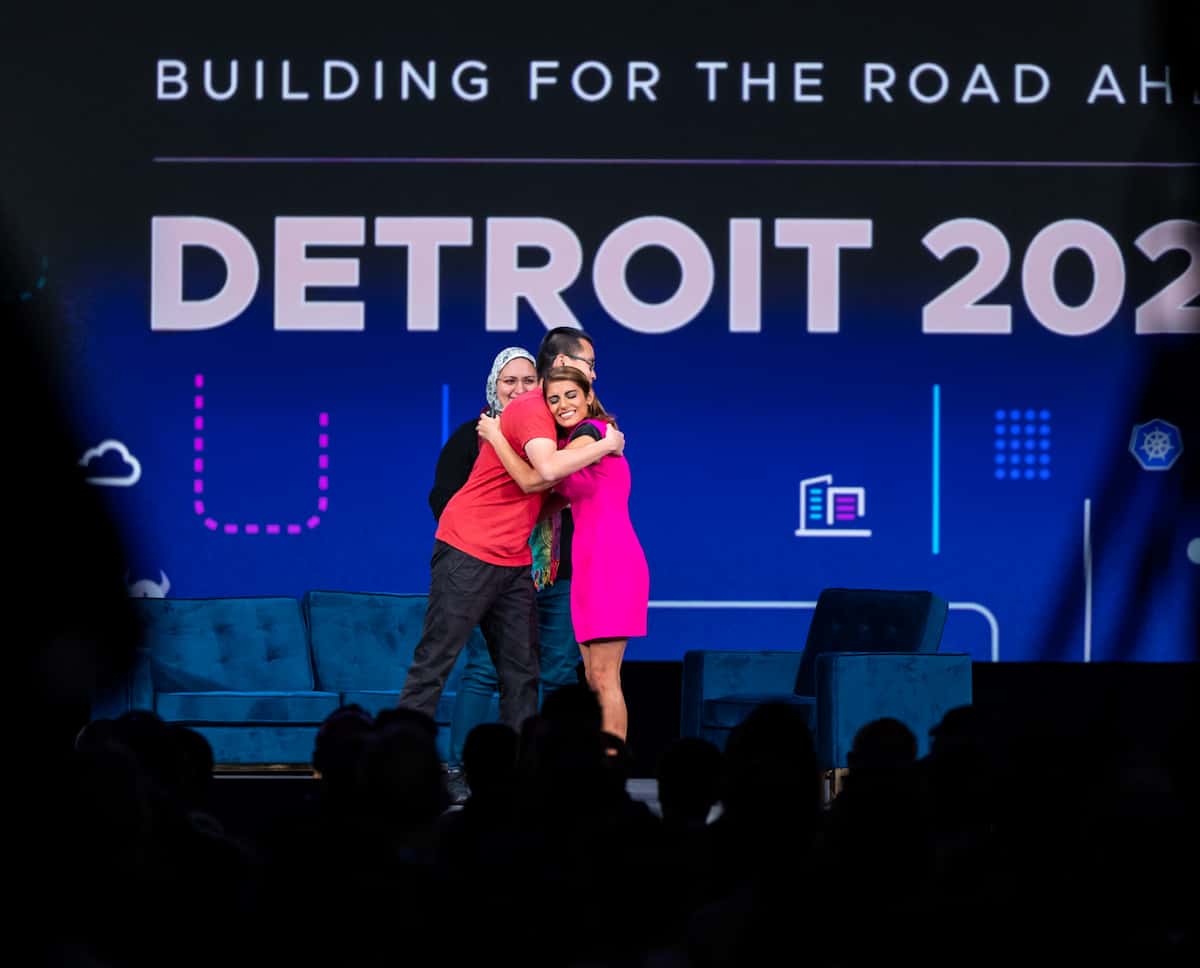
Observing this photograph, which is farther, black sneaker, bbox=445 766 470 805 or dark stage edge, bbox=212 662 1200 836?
dark stage edge, bbox=212 662 1200 836

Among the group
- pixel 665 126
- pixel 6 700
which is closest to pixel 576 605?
Answer: pixel 6 700

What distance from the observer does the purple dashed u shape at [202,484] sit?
713 centimetres

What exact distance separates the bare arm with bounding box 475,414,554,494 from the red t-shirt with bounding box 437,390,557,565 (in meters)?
0.03

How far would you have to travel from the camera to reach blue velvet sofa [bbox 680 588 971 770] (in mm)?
5758

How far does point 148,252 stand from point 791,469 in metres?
2.67

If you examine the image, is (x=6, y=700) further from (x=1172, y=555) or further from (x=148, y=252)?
(x=1172, y=555)

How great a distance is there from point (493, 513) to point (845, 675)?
1488 mm

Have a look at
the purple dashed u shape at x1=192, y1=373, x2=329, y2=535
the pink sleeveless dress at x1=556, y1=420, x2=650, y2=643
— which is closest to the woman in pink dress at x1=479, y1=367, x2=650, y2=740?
the pink sleeveless dress at x1=556, y1=420, x2=650, y2=643

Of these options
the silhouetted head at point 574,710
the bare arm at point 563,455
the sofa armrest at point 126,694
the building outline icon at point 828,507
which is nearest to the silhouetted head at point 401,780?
the silhouetted head at point 574,710

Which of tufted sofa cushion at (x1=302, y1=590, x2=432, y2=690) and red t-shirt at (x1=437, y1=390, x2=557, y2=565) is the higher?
red t-shirt at (x1=437, y1=390, x2=557, y2=565)

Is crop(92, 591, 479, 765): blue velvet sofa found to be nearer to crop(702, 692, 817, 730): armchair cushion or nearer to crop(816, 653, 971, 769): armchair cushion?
crop(702, 692, 817, 730): armchair cushion

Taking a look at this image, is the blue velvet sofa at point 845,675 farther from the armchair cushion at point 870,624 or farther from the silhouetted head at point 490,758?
the silhouetted head at point 490,758

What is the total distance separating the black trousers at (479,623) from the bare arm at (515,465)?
10.3 inches

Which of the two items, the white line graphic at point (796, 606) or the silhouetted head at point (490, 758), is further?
the white line graphic at point (796, 606)
